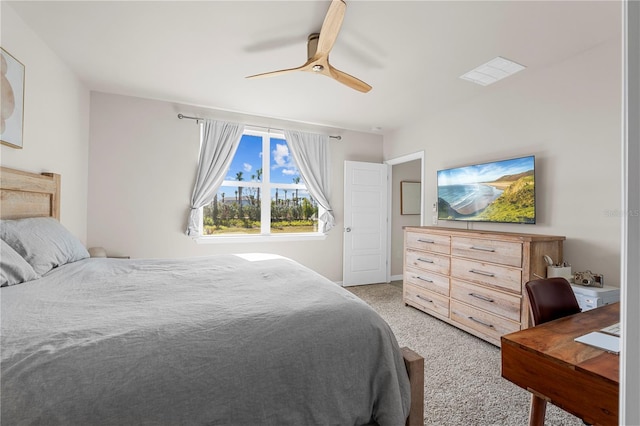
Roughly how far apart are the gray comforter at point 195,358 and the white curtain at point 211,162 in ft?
7.83

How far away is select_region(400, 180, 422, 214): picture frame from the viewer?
544 centimetres

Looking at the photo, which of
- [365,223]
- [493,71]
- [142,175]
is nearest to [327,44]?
[493,71]

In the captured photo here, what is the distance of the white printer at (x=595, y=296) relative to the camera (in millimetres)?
2199

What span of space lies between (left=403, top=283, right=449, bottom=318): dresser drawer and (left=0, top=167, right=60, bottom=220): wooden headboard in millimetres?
3787

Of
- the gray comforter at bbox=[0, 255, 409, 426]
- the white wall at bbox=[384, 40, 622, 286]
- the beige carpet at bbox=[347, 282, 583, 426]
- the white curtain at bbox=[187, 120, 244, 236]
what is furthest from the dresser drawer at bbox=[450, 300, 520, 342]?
the white curtain at bbox=[187, 120, 244, 236]

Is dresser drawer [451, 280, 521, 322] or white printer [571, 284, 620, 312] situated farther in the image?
dresser drawer [451, 280, 521, 322]

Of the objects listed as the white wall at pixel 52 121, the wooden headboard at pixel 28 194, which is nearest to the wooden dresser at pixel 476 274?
the wooden headboard at pixel 28 194

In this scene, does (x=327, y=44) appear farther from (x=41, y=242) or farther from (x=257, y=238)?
(x=257, y=238)

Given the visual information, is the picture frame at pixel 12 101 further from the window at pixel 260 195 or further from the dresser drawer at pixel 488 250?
the dresser drawer at pixel 488 250

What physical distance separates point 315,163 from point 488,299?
291 cm

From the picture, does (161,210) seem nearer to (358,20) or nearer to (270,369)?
(358,20)

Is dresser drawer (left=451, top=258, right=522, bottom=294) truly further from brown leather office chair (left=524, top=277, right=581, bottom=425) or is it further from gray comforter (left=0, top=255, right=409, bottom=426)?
gray comforter (left=0, top=255, right=409, bottom=426)

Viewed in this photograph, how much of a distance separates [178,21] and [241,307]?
2162 millimetres

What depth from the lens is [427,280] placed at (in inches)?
139
